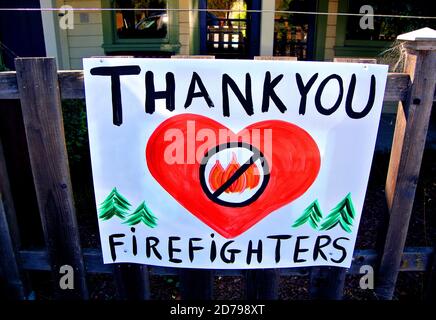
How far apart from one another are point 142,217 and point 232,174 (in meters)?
0.44

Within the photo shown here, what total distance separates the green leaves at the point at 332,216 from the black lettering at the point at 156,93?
74 cm

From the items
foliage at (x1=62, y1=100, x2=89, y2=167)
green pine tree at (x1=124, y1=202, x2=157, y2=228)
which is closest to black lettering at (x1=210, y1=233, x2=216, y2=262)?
green pine tree at (x1=124, y1=202, x2=157, y2=228)

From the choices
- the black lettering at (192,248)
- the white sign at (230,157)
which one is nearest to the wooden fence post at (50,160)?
the white sign at (230,157)

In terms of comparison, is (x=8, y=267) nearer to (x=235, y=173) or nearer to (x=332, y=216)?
(x=235, y=173)

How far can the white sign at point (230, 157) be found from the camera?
1477 mm

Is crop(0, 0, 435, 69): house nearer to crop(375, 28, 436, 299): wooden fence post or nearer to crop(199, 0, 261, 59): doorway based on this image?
crop(199, 0, 261, 59): doorway

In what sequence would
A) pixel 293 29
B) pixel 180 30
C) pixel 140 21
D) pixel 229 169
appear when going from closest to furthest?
pixel 229 169, pixel 180 30, pixel 140 21, pixel 293 29

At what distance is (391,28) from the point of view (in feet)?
18.8

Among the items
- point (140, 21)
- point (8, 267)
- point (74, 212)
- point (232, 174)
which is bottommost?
point (8, 267)

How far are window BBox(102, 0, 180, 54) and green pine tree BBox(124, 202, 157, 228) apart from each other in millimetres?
4734

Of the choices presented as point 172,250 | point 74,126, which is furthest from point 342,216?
point 74,126

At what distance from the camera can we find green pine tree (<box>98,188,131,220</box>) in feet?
5.31

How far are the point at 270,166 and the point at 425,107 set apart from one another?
26.9 inches

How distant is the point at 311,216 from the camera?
5.41 ft
